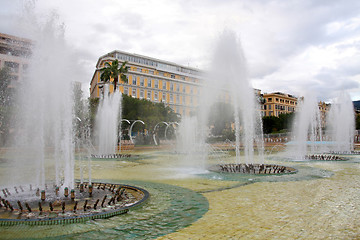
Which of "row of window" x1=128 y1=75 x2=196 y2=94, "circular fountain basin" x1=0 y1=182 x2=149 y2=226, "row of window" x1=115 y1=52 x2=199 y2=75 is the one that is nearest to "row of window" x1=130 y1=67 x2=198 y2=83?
"row of window" x1=115 y1=52 x2=199 y2=75

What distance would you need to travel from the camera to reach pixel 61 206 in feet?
19.5

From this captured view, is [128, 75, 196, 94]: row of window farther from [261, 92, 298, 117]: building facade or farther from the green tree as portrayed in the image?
[261, 92, 298, 117]: building facade

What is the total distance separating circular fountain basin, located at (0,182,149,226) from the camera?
5.04 m

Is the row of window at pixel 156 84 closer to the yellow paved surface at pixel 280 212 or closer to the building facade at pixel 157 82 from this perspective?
the building facade at pixel 157 82

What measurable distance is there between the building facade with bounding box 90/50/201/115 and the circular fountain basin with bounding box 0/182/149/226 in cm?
5347

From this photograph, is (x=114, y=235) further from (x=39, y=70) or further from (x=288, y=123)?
(x=288, y=123)

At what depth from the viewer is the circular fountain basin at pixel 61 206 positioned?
5.04m

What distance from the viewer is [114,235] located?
443cm

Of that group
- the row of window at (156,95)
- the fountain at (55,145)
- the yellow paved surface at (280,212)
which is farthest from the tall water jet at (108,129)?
the row of window at (156,95)

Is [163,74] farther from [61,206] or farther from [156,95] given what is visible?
[61,206]

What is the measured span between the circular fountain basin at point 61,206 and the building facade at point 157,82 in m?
53.5

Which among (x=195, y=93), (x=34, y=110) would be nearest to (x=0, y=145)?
(x=34, y=110)

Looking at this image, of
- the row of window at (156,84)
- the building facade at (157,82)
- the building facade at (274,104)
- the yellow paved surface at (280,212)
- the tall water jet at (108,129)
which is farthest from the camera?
the building facade at (274,104)

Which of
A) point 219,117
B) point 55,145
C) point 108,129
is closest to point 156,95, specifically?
point 219,117
